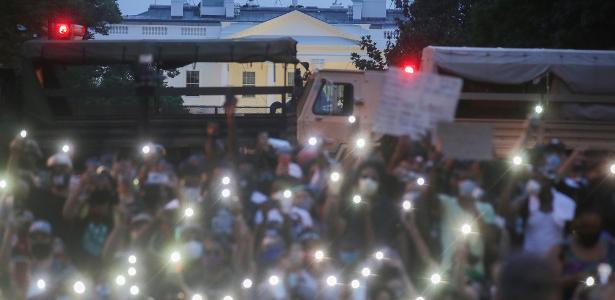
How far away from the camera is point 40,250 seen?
964cm

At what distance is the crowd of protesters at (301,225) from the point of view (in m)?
9.19

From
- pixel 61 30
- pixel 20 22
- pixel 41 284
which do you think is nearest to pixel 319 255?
pixel 41 284

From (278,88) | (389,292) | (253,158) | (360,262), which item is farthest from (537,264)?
(278,88)

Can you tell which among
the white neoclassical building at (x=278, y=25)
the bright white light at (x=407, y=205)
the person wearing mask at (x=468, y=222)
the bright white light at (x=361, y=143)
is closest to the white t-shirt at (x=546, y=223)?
the person wearing mask at (x=468, y=222)

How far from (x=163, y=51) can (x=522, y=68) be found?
5.00 metres

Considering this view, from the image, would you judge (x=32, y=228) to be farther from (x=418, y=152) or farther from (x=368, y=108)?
(x=368, y=108)

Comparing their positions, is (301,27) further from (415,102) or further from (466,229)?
(466,229)

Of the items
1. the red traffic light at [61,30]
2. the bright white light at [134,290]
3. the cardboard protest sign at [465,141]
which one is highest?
the red traffic light at [61,30]

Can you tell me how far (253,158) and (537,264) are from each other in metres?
7.40

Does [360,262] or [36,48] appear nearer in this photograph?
[360,262]

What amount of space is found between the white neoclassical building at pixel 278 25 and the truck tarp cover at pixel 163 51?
151 ft

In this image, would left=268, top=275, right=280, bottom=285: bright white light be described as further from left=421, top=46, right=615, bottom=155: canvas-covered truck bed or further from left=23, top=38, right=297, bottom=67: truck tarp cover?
left=23, top=38, right=297, bottom=67: truck tarp cover

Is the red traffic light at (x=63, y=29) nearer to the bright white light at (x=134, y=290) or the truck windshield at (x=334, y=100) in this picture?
the truck windshield at (x=334, y=100)

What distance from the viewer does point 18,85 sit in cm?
1582
